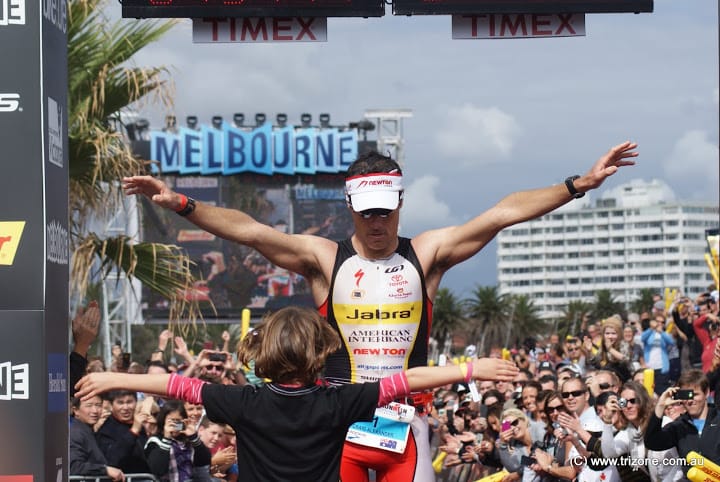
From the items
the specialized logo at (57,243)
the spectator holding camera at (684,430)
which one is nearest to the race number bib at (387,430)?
the specialized logo at (57,243)

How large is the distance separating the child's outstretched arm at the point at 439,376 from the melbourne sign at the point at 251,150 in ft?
149

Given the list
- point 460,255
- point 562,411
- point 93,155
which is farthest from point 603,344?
point 460,255

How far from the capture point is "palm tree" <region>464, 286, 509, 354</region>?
75500 mm

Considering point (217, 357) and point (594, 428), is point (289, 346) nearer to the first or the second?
point (594, 428)

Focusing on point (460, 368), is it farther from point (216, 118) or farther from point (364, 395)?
point (216, 118)

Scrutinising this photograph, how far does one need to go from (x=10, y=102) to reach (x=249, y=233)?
138 cm

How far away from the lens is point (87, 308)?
7387mm

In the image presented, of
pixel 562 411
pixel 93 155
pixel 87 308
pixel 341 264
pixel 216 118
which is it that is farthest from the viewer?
pixel 216 118

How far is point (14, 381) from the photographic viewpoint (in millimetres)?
6062

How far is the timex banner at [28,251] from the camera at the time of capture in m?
6.06

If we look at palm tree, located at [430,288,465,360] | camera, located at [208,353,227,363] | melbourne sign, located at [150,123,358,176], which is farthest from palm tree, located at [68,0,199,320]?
palm tree, located at [430,288,465,360]

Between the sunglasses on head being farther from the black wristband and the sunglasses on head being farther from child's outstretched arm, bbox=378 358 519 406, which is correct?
child's outstretched arm, bbox=378 358 519 406

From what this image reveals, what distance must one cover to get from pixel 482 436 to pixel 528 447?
101 cm

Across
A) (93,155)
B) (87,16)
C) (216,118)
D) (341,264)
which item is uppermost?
(216,118)
